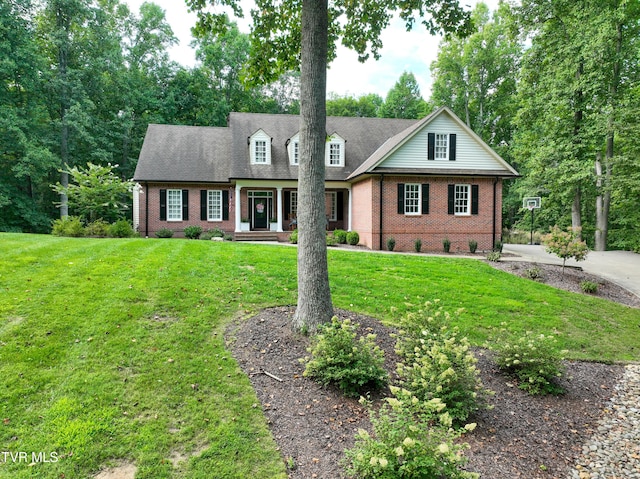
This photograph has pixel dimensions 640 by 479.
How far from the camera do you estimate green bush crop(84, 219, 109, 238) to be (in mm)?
13117

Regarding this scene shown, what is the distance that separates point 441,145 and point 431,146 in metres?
0.51

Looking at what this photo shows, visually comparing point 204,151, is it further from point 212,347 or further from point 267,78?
point 212,347

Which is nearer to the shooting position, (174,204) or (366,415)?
(366,415)

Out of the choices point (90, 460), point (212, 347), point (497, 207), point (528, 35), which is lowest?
point (90, 460)

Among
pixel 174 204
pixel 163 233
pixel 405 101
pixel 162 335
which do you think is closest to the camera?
pixel 162 335

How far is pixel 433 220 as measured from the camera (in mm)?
16641

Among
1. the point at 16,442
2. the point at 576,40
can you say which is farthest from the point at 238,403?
the point at 576,40

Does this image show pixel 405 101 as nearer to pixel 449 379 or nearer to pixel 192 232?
pixel 192 232

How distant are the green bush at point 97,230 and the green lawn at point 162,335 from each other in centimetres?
343

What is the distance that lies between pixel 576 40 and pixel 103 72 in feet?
96.5

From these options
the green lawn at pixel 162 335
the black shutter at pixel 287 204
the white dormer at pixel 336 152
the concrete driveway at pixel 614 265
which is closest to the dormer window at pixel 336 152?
the white dormer at pixel 336 152

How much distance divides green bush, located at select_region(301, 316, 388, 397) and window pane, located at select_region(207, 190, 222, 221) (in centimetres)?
1724

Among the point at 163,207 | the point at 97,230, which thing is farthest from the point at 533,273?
the point at 163,207

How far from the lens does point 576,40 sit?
18.5m
